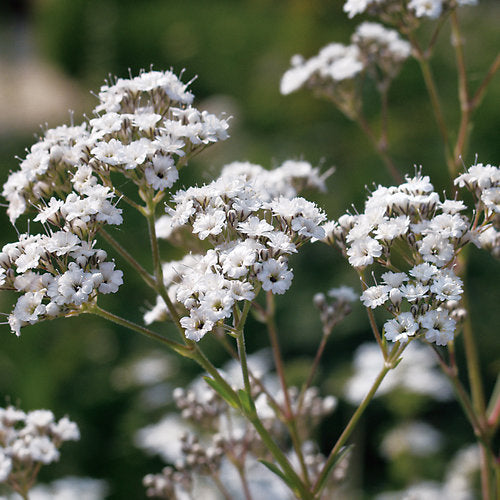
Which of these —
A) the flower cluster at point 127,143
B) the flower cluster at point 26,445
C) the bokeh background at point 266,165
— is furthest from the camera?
the bokeh background at point 266,165

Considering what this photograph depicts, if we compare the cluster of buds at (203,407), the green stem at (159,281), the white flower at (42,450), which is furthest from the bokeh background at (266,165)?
the cluster of buds at (203,407)

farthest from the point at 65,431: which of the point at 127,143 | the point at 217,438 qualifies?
the point at 127,143

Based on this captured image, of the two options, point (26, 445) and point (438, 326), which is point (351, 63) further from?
point (26, 445)

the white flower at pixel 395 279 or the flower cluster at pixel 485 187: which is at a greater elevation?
the flower cluster at pixel 485 187

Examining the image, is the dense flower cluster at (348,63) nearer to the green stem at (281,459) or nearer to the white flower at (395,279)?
the white flower at (395,279)

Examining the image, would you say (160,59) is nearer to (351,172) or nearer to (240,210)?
(351,172)

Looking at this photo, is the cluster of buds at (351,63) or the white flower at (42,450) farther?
the cluster of buds at (351,63)

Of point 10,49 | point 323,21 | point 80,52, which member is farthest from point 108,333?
point 10,49
